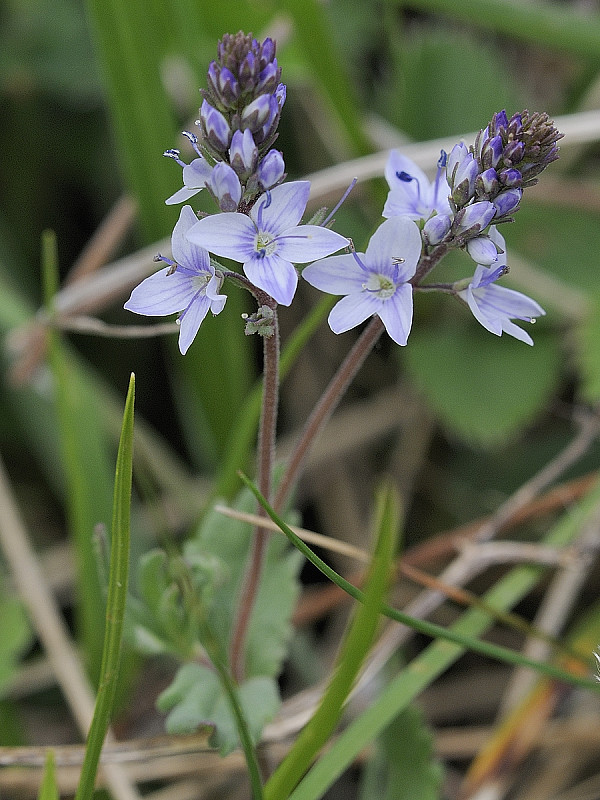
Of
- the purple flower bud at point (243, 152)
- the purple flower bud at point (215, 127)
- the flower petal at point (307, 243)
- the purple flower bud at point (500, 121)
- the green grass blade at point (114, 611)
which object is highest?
the purple flower bud at point (215, 127)

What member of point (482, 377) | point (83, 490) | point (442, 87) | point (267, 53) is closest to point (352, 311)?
point (267, 53)

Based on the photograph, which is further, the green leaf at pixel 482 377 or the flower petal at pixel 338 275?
the green leaf at pixel 482 377

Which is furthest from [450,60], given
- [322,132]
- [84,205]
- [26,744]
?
[26,744]

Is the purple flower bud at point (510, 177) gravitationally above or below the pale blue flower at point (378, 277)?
above

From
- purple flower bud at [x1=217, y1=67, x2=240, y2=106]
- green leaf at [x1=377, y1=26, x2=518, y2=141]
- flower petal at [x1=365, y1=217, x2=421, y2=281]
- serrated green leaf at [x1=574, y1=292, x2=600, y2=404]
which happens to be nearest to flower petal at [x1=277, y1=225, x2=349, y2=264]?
flower petal at [x1=365, y1=217, x2=421, y2=281]

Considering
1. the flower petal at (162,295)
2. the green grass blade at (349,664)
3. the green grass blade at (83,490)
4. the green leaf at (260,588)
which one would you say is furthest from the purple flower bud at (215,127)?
the green grass blade at (83,490)

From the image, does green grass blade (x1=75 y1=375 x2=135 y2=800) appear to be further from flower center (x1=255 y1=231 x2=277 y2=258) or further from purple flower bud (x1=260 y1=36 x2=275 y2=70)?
purple flower bud (x1=260 y1=36 x2=275 y2=70)

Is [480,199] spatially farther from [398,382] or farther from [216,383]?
[398,382]

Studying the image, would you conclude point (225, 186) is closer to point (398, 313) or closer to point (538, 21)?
point (398, 313)

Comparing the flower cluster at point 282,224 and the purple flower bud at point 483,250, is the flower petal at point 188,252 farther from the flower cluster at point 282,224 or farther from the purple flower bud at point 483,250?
the purple flower bud at point 483,250
